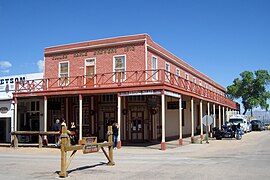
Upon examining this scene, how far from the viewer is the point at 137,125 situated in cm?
2520

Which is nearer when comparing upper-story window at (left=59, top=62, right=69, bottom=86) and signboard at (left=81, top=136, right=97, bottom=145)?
signboard at (left=81, top=136, right=97, bottom=145)

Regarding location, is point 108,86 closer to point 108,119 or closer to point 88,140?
point 108,119

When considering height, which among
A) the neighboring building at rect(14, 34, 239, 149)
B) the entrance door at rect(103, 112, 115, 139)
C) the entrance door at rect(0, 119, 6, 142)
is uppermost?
the neighboring building at rect(14, 34, 239, 149)

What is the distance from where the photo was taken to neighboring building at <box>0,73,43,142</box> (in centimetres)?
2497

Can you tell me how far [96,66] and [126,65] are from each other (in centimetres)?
254

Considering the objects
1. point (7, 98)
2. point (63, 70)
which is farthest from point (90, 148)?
point (63, 70)

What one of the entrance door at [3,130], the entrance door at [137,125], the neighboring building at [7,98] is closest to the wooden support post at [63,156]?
the entrance door at [137,125]

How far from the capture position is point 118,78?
2333 centimetres

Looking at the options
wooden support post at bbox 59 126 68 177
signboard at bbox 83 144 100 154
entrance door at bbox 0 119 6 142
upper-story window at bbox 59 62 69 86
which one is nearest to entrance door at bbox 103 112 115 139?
upper-story window at bbox 59 62 69 86

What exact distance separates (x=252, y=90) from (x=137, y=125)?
137 feet

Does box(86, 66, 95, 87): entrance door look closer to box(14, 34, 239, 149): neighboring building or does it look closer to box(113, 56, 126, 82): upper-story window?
box(14, 34, 239, 149): neighboring building

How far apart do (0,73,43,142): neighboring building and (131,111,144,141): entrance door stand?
27.4 ft

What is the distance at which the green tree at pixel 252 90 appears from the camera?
59344 mm

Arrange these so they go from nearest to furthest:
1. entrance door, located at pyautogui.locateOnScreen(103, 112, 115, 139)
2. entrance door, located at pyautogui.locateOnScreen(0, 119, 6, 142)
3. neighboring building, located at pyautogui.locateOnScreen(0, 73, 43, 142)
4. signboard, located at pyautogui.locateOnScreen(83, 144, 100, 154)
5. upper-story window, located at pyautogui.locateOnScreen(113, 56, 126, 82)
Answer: signboard, located at pyautogui.locateOnScreen(83, 144, 100, 154) → upper-story window, located at pyautogui.locateOnScreen(113, 56, 126, 82) → neighboring building, located at pyautogui.locateOnScreen(0, 73, 43, 142) → entrance door, located at pyautogui.locateOnScreen(103, 112, 115, 139) → entrance door, located at pyautogui.locateOnScreen(0, 119, 6, 142)
